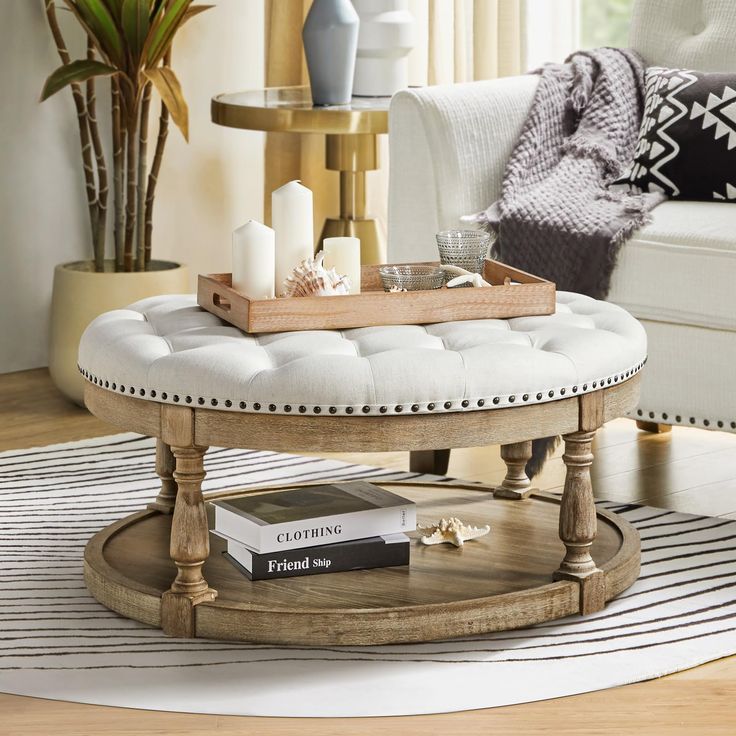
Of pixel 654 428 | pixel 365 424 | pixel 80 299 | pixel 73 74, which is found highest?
pixel 73 74

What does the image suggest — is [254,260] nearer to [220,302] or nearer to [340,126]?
[220,302]

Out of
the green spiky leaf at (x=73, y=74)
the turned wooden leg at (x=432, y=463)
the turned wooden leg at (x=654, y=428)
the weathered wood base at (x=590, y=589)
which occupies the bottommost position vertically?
the turned wooden leg at (x=654, y=428)

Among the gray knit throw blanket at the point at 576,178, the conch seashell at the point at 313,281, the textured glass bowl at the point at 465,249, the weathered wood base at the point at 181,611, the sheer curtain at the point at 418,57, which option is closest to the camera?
the weathered wood base at the point at 181,611

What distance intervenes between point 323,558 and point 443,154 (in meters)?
0.99

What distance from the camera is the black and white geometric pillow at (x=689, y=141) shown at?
243cm

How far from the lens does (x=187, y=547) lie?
1558 mm

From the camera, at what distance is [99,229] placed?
9.81ft

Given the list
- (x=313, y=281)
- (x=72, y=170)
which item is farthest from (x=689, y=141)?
(x=72, y=170)

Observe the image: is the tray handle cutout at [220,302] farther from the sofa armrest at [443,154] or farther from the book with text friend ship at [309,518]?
the sofa armrest at [443,154]

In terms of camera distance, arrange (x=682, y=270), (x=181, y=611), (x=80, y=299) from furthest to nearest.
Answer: (x=80, y=299), (x=682, y=270), (x=181, y=611)

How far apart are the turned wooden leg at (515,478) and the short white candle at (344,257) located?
0.39 m

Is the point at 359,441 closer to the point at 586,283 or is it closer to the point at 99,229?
the point at 586,283

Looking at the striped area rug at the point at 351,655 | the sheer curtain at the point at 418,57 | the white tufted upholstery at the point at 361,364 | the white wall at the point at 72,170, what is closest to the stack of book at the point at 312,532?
the striped area rug at the point at 351,655

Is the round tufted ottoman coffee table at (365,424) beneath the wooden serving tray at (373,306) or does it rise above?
beneath
